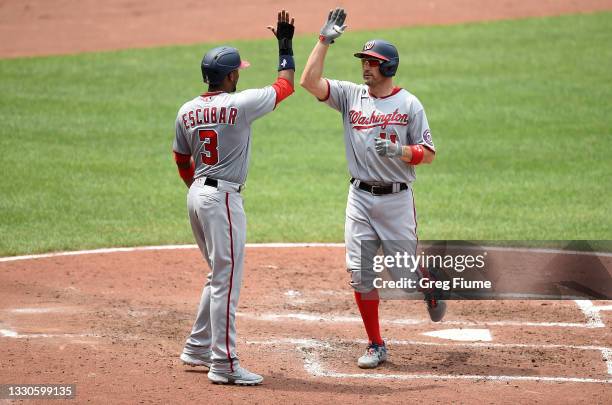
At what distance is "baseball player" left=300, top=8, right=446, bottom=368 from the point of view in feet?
23.7

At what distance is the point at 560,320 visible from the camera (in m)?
8.47

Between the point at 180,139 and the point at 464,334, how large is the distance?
2815 millimetres

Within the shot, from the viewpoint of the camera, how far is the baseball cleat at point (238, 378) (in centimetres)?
674

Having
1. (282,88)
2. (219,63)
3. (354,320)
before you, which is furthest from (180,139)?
(354,320)

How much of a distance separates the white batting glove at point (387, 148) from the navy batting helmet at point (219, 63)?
1.08 meters

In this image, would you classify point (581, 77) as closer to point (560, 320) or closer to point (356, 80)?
point (356, 80)

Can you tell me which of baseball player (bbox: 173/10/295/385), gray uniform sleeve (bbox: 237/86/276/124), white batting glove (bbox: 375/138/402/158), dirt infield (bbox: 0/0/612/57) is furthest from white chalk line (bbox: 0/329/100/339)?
dirt infield (bbox: 0/0/612/57)

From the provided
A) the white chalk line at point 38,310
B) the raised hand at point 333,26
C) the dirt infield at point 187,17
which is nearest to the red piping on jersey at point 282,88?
the raised hand at point 333,26

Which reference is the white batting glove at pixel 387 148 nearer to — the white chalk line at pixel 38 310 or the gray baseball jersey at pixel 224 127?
the gray baseball jersey at pixel 224 127

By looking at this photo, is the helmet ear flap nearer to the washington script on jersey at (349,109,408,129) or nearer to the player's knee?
the washington script on jersey at (349,109,408,129)

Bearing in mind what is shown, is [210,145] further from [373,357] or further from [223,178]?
[373,357]

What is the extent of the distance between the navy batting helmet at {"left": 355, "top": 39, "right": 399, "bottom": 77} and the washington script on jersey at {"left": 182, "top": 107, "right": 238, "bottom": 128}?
109 centimetres

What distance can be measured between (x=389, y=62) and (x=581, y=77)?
12055 millimetres

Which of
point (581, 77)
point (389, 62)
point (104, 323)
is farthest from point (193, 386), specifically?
point (581, 77)
